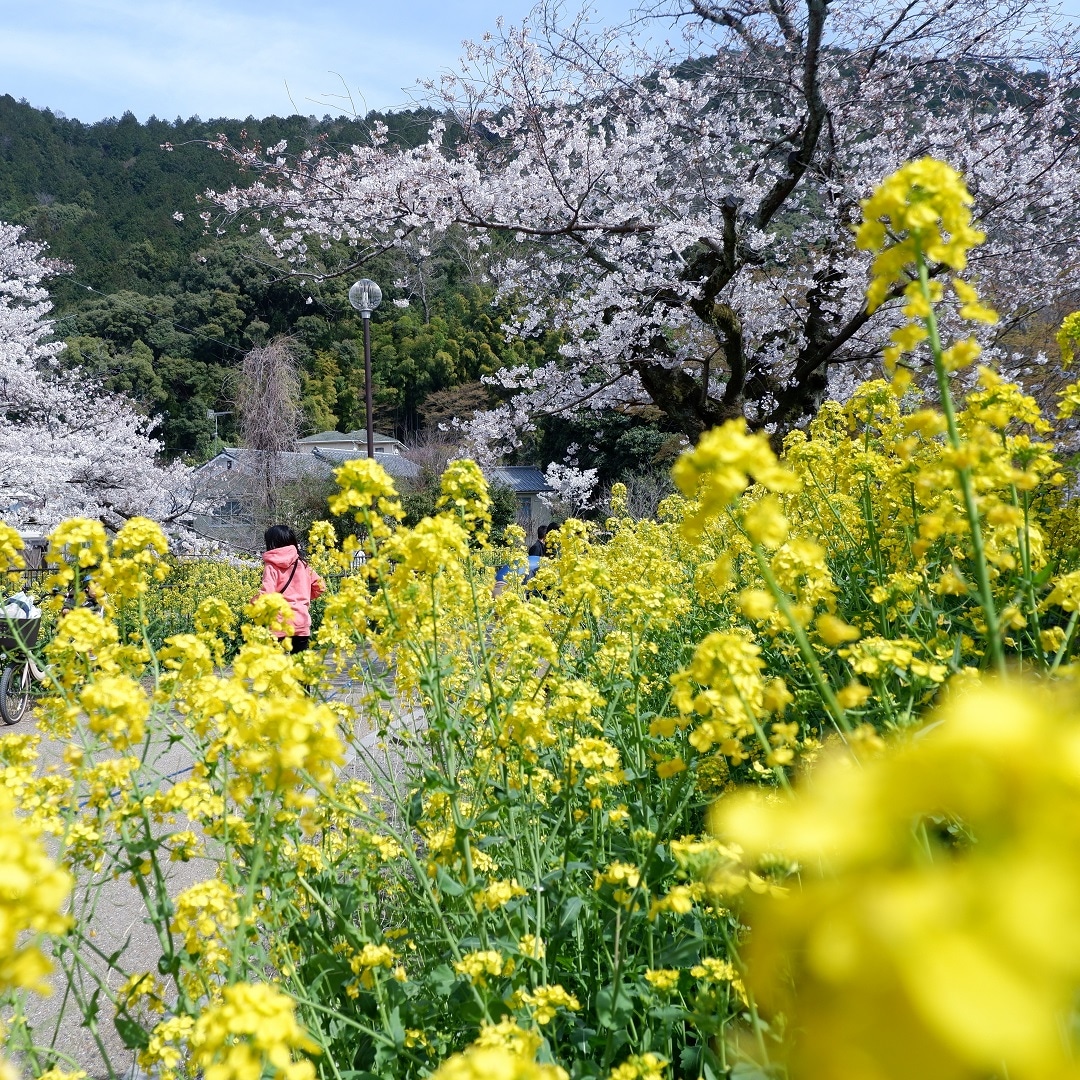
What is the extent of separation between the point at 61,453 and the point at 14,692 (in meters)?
5.65

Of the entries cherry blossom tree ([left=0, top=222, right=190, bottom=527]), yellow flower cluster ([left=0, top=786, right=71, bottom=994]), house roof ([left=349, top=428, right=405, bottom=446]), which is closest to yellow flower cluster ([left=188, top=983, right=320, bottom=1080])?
yellow flower cluster ([left=0, top=786, right=71, bottom=994])

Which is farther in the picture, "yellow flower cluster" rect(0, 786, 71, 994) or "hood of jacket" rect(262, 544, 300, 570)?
"hood of jacket" rect(262, 544, 300, 570)

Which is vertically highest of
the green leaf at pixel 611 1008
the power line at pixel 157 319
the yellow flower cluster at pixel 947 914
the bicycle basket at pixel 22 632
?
the power line at pixel 157 319

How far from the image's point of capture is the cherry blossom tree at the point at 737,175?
809 cm

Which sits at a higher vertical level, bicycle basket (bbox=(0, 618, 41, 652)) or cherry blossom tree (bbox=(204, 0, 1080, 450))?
cherry blossom tree (bbox=(204, 0, 1080, 450))

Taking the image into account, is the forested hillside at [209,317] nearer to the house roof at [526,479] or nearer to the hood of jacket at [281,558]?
A: the house roof at [526,479]

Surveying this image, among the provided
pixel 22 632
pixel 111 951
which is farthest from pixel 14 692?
pixel 111 951

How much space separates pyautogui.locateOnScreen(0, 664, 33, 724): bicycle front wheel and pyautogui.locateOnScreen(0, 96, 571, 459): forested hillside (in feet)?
105

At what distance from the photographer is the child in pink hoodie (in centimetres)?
624

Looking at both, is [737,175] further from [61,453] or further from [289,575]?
[61,453]

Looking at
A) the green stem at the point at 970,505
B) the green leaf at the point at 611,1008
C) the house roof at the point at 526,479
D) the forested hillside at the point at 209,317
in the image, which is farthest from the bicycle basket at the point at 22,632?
the house roof at the point at 526,479

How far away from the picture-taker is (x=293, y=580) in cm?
634

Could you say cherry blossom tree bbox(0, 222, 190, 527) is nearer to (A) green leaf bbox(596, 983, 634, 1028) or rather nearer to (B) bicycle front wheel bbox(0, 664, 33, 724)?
(B) bicycle front wheel bbox(0, 664, 33, 724)

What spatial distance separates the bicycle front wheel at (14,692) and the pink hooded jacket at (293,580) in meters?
3.37
